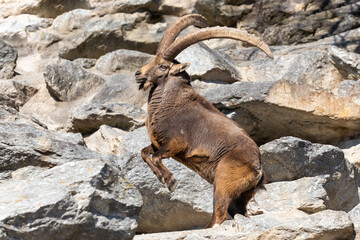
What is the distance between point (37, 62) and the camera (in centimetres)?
1430

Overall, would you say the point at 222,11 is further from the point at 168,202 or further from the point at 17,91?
the point at 168,202

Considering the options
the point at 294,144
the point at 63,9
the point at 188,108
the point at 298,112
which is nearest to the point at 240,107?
the point at 298,112

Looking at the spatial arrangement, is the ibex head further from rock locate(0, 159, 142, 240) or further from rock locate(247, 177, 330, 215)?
rock locate(0, 159, 142, 240)

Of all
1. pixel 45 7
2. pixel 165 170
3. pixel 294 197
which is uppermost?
pixel 165 170

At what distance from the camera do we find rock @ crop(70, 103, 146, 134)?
32.7 feet

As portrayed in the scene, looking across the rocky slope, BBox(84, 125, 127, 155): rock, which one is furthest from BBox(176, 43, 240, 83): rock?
BBox(84, 125, 127, 155): rock

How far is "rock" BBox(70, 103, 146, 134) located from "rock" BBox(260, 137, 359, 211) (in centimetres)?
291

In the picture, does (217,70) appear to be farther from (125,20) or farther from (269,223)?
(269,223)

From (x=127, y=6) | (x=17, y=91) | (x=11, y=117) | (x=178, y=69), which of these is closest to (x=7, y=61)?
(x=17, y=91)

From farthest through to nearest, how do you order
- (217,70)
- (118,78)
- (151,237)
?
(118,78), (217,70), (151,237)

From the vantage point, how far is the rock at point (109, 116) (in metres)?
9.98

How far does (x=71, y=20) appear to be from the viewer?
15.0 meters

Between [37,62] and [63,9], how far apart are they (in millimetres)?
2266

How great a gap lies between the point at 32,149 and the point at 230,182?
79.8 inches
